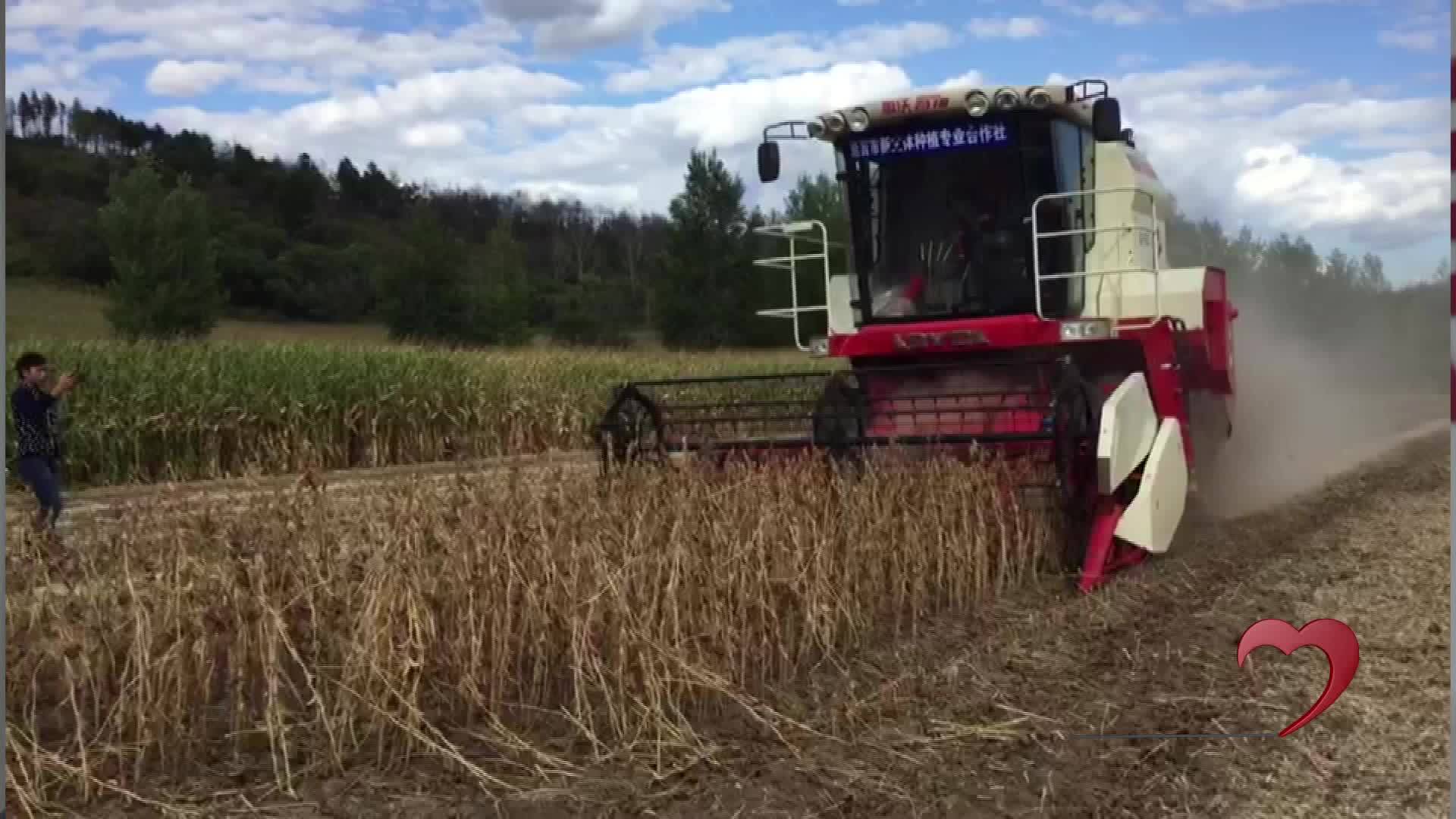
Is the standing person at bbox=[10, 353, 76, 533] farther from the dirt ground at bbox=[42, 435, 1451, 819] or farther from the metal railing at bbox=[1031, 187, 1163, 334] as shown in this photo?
the metal railing at bbox=[1031, 187, 1163, 334]

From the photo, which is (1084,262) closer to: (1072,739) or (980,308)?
(980,308)

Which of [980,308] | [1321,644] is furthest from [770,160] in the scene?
[1321,644]

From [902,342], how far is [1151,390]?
1507 mm

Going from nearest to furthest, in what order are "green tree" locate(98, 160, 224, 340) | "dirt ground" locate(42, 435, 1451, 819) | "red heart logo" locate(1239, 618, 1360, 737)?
"dirt ground" locate(42, 435, 1451, 819)
"red heart logo" locate(1239, 618, 1360, 737)
"green tree" locate(98, 160, 224, 340)

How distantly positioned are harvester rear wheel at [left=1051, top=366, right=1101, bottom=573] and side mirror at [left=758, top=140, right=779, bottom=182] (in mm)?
2328

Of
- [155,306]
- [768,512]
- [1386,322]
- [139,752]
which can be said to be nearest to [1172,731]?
[768,512]

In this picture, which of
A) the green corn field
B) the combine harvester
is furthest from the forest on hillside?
the combine harvester

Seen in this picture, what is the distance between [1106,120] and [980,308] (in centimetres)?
149

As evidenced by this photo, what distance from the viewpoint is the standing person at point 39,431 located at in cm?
813

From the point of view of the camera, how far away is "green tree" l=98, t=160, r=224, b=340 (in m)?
27.9

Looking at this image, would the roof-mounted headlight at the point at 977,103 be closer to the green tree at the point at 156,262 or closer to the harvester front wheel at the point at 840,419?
the harvester front wheel at the point at 840,419

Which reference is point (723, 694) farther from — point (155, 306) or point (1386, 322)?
point (155, 306)

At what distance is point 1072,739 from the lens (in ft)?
12.8

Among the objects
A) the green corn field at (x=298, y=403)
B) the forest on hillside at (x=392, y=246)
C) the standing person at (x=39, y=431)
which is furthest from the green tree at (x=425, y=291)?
the standing person at (x=39, y=431)
